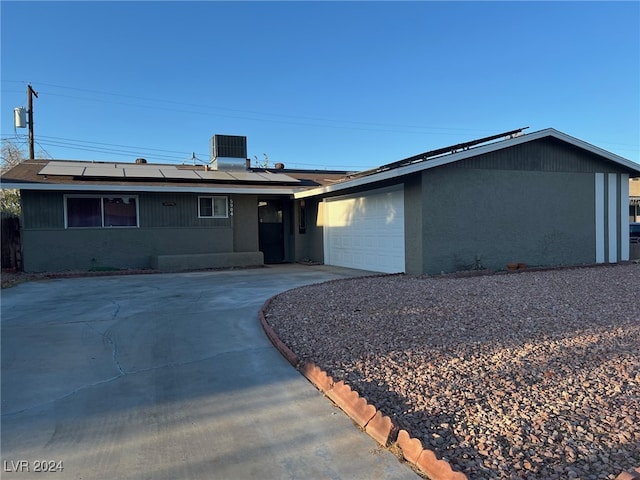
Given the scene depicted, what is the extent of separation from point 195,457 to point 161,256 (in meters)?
13.2

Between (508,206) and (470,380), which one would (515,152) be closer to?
(508,206)

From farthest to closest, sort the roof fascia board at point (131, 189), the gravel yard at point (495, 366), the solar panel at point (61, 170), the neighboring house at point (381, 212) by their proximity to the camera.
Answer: the solar panel at point (61, 170), the roof fascia board at point (131, 189), the neighboring house at point (381, 212), the gravel yard at point (495, 366)

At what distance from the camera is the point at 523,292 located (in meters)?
8.88

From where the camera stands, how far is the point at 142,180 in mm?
16391

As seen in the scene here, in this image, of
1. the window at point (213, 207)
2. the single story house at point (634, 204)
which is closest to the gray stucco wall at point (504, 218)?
the window at point (213, 207)

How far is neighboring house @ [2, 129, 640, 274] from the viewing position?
41.2 ft

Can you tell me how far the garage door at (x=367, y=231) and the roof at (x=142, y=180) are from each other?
2.15 metres

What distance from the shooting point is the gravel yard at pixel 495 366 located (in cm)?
314

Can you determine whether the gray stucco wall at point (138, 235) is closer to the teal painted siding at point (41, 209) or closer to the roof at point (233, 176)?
the teal painted siding at point (41, 209)

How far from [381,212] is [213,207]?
660cm

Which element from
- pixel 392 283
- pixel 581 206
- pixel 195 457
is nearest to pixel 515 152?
pixel 581 206

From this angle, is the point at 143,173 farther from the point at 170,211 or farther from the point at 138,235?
the point at 138,235

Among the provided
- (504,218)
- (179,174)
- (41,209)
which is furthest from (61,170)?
(504,218)

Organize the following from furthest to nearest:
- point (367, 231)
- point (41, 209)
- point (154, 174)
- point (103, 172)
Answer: point (154, 174) < point (103, 172) < point (367, 231) < point (41, 209)
